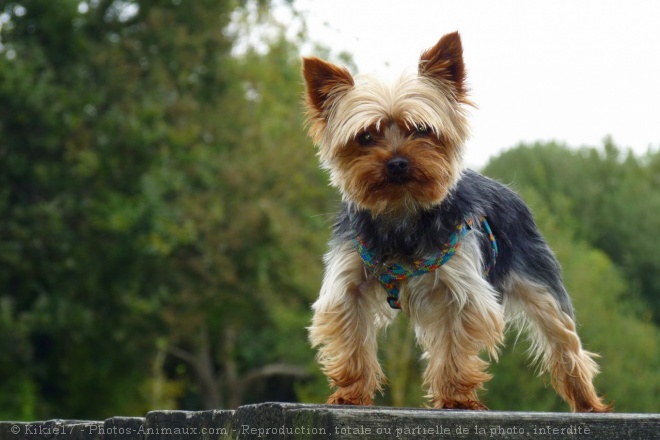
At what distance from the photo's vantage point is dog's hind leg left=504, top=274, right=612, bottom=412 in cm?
732

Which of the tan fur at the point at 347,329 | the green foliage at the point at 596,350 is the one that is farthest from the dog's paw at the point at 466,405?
the green foliage at the point at 596,350

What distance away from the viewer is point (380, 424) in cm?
432

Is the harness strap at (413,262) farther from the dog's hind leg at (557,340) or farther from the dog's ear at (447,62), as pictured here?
the dog's hind leg at (557,340)

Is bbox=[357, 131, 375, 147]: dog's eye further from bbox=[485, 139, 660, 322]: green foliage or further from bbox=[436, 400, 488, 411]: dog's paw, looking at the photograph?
bbox=[485, 139, 660, 322]: green foliage

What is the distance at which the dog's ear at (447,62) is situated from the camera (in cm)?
679

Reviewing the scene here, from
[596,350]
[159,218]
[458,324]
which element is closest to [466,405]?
[458,324]

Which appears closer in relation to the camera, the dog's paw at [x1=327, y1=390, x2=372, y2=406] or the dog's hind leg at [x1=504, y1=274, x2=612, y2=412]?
the dog's paw at [x1=327, y1=390, x2=372, y2=406]

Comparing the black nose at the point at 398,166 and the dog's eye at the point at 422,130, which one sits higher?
the dog's eye at the point at 422,130

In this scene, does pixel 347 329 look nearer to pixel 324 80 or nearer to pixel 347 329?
pixel 347 329

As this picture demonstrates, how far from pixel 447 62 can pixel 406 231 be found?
1086 mm

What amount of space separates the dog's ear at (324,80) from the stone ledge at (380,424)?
2482 mm

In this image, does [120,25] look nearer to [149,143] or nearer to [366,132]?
[149,143]

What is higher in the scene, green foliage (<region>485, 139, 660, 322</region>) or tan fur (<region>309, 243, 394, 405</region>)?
green foliage (<region>485, 139, 660, 322</region>)

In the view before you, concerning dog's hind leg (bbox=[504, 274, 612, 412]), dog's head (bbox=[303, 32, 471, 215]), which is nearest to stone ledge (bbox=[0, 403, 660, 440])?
dog's head (bbox=[303, 32, 471, 215])
